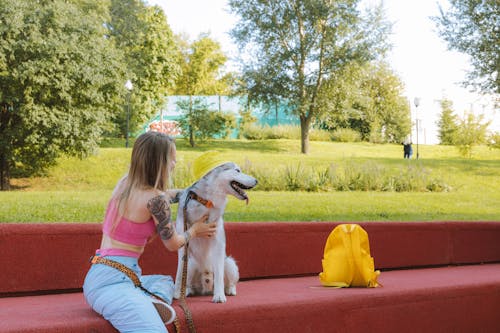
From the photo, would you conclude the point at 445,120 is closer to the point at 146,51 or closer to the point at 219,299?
the point at 146,51

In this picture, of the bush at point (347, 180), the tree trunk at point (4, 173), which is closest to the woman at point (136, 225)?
the bush at point (347, 180)

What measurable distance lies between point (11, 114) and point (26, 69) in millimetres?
1525

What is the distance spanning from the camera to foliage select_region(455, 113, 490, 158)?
2234 centimetres

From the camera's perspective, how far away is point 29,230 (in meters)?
3.60

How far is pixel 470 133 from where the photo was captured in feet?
74.2

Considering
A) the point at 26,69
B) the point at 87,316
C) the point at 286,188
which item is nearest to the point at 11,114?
the point at 26,69

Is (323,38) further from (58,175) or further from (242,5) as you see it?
(58,175)

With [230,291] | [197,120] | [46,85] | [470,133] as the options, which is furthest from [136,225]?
[470,133]

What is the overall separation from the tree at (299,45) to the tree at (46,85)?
832cm

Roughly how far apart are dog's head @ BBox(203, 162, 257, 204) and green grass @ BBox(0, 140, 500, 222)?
3.91 metres

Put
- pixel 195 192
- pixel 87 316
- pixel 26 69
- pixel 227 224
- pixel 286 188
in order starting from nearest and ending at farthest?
pixel 87 316
pixel 195 192
pixel 227 224
pixel 286 188
pixel 26 69

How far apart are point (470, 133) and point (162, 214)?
22.0 meters

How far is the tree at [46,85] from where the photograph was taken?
15242 mm

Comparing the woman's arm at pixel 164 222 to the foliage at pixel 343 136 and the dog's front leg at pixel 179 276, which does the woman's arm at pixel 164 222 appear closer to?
the dog's front leg at pixel 179 276
